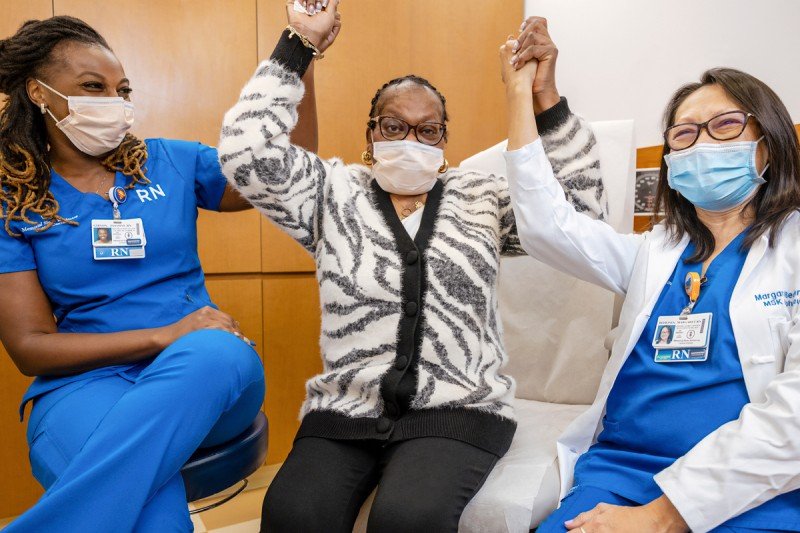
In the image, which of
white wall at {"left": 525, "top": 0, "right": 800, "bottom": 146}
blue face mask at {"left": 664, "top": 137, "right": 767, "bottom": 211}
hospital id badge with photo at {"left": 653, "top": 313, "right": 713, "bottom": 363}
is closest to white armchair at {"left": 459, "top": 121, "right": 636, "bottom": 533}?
hospital id badge with photo at {"left": 653, "top": 313, "right": 713, "bottom": 363}

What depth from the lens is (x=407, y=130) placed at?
59.1 inches

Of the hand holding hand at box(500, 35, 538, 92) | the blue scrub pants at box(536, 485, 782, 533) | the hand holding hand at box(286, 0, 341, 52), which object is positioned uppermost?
the hand holding hand at box(286, 0, 341, 52)

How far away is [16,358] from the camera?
128 centimetres

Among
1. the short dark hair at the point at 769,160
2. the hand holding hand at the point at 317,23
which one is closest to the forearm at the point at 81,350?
the hand holding hand at the point at 317,23

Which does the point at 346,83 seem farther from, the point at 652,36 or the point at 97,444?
the point at 97,444

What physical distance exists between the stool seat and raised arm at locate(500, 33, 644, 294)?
2.35 feet

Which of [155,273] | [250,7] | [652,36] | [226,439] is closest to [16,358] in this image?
[155,273]

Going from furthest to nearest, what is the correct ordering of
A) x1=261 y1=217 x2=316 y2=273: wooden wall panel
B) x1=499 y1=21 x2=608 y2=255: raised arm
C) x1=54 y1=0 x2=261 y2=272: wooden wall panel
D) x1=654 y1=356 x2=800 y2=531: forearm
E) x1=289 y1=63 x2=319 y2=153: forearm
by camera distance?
1. x1=261 y1=217 x2=316 y2=273: wooden wall panel
2. x1=54 y1=0 x2=261 y2=272: wooden wall panel
3. x1=289 y1=63 x2=319 y2=153: forearm
4. x1=499 y1=21 x2=608 y2=255: raised arm
5. x1=654 y1=356 x2=800 y2=531: forearm

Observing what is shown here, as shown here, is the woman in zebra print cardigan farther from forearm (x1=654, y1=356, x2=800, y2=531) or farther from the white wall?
the white wall

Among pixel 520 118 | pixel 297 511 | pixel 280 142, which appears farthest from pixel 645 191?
pixel 297 511

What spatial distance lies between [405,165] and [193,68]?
4.41ft

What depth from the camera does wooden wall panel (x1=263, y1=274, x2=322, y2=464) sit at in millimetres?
2607

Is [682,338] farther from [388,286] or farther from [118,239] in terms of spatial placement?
[118,239]

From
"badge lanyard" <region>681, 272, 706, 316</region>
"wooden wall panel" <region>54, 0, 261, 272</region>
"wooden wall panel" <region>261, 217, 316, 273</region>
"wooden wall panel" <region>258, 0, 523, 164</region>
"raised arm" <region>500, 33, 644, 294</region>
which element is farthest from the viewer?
"wooden wall panel" <region>258, 0, 523, 164</region>
